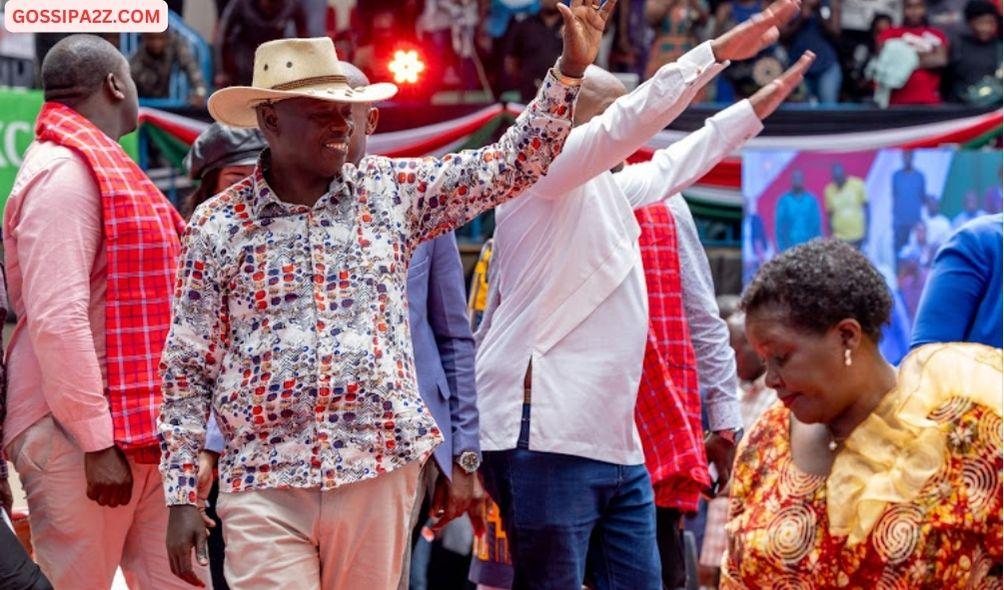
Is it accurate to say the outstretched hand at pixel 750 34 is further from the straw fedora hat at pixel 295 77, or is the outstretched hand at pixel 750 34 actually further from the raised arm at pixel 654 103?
the straw fedora hat at pixel 295 77

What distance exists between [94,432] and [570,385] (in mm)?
1280

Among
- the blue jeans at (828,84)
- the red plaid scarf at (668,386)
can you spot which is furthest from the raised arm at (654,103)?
the blue jeans at (828,84)

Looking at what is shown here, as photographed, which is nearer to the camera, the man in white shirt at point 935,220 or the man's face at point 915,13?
the man in white shirt at point 935,220

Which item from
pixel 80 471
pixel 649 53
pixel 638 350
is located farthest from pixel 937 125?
pixel 80 471

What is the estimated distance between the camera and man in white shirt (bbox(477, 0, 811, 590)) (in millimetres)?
4523

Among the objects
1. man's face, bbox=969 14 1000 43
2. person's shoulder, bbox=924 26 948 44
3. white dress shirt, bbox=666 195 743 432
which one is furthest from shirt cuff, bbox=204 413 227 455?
man's face, bbox=969 14 1000 43

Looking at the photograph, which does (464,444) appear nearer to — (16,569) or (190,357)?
(190,357)

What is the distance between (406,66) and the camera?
48.1 ft

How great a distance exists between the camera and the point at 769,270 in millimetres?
3260

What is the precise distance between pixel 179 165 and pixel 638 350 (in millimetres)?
8632

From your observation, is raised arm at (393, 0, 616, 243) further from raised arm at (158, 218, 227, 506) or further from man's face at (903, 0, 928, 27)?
man's face at (903, 0, 928, 27)

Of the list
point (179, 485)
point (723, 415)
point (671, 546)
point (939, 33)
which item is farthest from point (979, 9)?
point (179, 485)

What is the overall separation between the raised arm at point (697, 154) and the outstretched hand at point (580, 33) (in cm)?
124

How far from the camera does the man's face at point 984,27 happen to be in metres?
15.4
